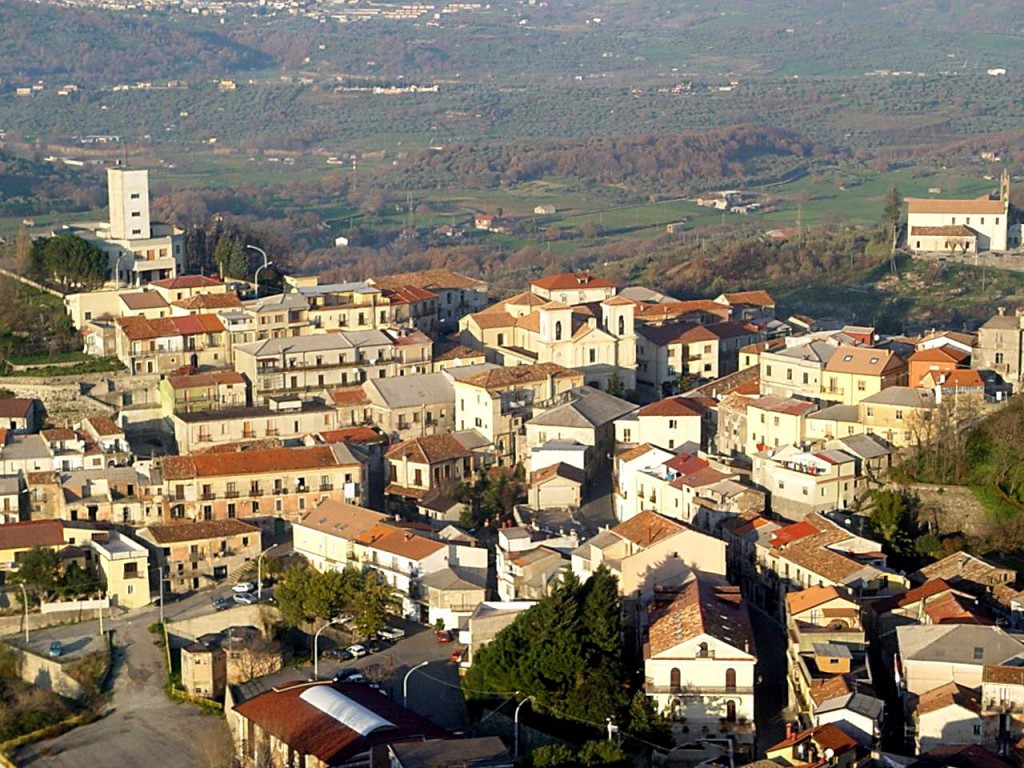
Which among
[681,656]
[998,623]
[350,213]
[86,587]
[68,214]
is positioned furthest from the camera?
[350,213]

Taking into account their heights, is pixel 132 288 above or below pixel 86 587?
above

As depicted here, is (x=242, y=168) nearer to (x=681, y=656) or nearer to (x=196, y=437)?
(x=196, y=437)

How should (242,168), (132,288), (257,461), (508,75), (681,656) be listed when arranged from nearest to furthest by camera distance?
(681,656) → (257,461) → (132,288) → (242,168) → (508,75)

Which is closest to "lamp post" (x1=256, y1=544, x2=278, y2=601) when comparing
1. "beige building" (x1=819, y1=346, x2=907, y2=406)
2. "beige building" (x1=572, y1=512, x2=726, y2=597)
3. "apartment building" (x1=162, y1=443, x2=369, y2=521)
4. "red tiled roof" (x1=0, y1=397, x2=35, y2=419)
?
"apartment building" (x1=162, y1=443, x2=369, y2=521)

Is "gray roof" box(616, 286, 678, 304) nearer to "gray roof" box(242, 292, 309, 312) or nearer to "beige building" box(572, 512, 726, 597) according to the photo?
"gray roof" box(242, 292, 309, 312)

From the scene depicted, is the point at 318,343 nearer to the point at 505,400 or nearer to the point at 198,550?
the point at 505,400

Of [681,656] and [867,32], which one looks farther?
[867,32]

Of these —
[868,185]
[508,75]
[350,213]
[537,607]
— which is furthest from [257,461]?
[508,75]
